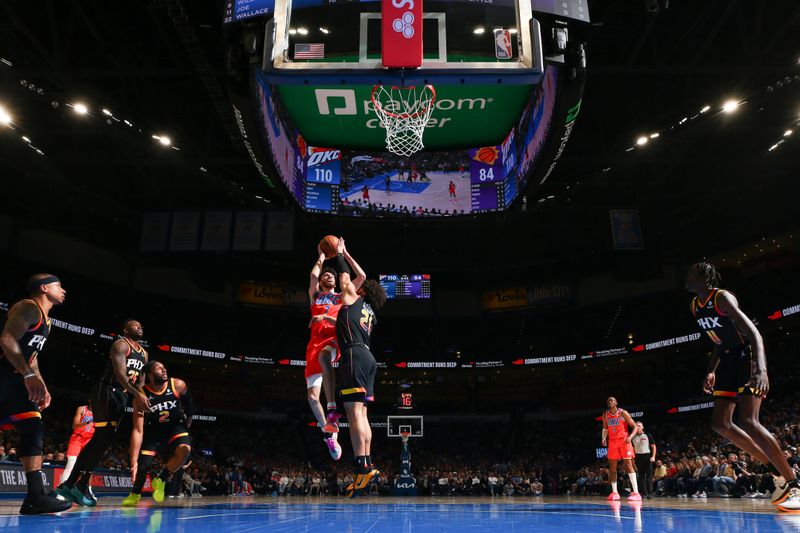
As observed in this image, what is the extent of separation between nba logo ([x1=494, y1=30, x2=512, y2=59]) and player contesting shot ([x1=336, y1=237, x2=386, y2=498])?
10.2 feet

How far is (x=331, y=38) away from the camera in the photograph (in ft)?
26.3

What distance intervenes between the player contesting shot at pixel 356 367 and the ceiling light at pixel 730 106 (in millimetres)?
12372

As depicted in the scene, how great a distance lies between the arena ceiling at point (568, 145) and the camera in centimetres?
1342

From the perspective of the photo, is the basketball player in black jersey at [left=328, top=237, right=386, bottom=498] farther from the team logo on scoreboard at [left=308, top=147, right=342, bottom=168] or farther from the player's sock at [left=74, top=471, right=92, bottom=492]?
the team logo on scoreboard at [left=308, top=147, right=342, bottom=168]

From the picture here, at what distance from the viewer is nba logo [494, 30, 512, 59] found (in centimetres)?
731

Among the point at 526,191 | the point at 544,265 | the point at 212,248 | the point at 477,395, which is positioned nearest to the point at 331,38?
the point at 526,191

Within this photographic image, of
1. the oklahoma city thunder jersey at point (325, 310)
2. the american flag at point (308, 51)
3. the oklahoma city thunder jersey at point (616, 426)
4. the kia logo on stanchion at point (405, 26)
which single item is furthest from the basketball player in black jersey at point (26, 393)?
the oklahoma city thunder jersey at point (616, 426)

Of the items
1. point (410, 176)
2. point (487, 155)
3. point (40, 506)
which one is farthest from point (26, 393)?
point (487, 155)

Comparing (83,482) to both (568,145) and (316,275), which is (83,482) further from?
(568,145)

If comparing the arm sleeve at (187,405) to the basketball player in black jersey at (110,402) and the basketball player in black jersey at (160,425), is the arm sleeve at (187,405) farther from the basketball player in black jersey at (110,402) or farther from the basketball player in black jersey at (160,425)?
the basketball player in black jersey at (110,402)

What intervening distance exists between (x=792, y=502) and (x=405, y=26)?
5.70m

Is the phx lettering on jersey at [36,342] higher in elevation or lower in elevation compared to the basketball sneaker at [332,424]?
higher

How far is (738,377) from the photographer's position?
5.54 metres

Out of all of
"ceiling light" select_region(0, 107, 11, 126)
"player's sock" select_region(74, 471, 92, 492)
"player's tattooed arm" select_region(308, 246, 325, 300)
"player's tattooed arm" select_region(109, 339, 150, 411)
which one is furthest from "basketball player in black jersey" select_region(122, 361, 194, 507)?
"ceiling light" select_region(0, 107, 11, 126)
